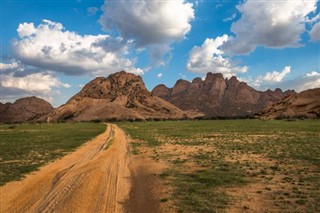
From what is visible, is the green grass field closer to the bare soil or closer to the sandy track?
the bare soil

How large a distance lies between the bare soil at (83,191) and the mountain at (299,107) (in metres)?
141

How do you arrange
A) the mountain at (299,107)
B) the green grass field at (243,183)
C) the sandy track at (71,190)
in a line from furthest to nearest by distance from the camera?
the mountain at (299,107) < the green grass field at (243,183) < the sandy track at (71,190)

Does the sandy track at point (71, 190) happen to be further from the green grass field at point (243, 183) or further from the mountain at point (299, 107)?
the mountain at point (299, 107)

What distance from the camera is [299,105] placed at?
15062 centimetres

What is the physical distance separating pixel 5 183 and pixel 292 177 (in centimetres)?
1453

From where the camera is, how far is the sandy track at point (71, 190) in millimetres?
10930

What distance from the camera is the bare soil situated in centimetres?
1094

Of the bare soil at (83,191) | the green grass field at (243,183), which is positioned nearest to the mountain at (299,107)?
the green grass field at (243,183)

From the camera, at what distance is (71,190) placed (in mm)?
12859

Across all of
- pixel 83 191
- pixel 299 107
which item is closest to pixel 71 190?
pixel 83 191

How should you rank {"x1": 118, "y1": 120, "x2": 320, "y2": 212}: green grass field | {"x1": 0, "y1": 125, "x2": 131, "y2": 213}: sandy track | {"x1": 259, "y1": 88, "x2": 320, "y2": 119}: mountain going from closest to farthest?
{"x1": 0, "y1": 125, "x2": 131, "y2": 213}: sandy track → {"x1": 118, "y1": 120, "x2": 320, "y2": 212}: green grass field → {"x1": 259, "y1": 88, "x2": 320, "y2": 119}: mountain

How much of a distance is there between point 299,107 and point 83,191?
156 m

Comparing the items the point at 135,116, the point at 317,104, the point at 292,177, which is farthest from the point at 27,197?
the point at 135,116

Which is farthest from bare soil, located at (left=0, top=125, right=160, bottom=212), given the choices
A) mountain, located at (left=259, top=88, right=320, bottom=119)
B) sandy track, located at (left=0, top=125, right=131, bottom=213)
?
mountain, located at (left=259, top=88, right=320, bottom=119)
